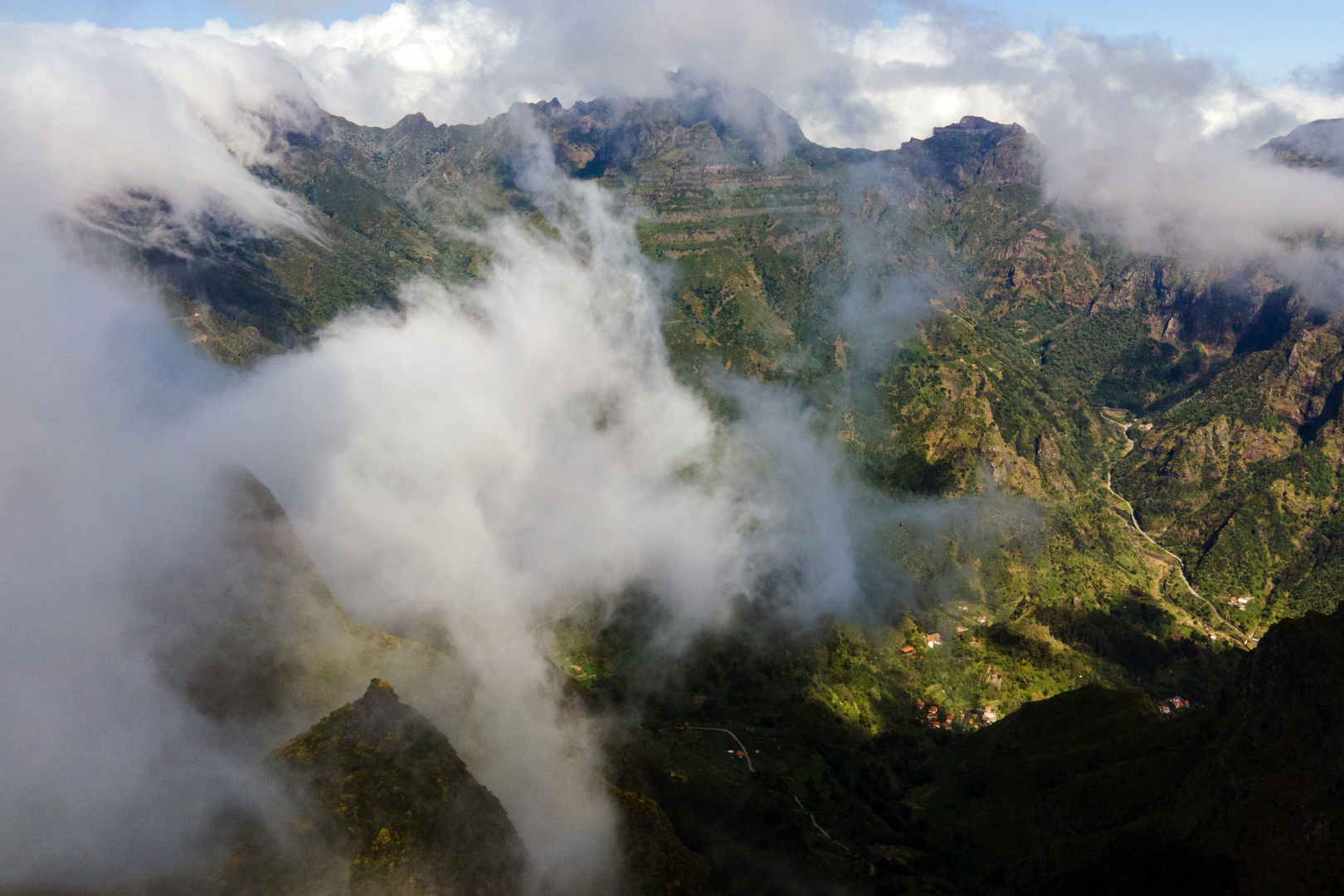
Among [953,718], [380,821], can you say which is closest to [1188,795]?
[380,821]

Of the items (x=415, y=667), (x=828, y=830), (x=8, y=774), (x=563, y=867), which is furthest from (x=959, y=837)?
(x=8, y=774)

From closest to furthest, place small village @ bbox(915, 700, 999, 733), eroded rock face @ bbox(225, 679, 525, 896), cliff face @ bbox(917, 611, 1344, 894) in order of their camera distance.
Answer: eroded rock face @ bbox(225, 679, 525, 896) → cliff face @ bbox(917, 611, 1344, 894) → small village @ bbox(915, 700, 999, 733)

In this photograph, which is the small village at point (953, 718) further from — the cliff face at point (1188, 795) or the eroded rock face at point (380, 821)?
the eroded rock face at point (380, 821)

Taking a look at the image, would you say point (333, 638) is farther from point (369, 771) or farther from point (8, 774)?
point (8, 774)

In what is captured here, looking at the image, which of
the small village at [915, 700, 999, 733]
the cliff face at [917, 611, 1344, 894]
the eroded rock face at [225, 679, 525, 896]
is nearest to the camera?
the eroded rock face at [225, 679, 525, 896]

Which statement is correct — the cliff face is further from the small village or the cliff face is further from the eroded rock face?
the eroded rock face

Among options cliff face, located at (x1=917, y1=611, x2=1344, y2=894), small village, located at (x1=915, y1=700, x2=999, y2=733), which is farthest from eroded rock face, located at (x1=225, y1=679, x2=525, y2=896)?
small village, located at (x1=915, y1=700, x2=999, y2=733)

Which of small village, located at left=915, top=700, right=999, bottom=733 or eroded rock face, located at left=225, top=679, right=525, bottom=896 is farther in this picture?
small village, located at left=915, top=700, right=999, bottom=733

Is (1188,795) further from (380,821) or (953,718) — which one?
(953,718)

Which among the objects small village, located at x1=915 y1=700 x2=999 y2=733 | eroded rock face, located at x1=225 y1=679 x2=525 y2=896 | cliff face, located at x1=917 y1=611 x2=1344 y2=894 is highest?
eroded rock face, located at x1=225 y1=679 x2=525 y2=896
